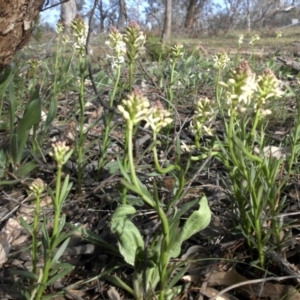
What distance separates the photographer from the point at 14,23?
159 cm

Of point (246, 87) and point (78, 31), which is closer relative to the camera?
point (246, 87)

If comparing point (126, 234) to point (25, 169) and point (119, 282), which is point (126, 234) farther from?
point (25, 169)

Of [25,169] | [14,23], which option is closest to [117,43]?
[14,23]

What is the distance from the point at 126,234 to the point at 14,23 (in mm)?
944

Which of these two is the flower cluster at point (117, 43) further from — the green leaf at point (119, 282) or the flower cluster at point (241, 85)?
the green leaf at point (119, 282)

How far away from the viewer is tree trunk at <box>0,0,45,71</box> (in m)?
1.54

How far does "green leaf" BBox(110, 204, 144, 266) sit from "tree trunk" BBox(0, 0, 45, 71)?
2.88 feet

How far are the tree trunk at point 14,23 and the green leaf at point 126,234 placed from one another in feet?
2.88

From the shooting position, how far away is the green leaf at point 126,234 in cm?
110

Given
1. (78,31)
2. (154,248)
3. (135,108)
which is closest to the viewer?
(135,108)

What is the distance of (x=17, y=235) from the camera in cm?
141

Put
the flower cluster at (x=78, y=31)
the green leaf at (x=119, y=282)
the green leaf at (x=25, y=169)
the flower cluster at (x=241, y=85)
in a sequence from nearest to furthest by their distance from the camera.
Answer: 1. the flower cluster at (x=241, y=85)
2. the green leaf at (x=119, y=282)
3. the green leaf at (x=25, y=169)
4. the flower cluster at (x=78, y=31)

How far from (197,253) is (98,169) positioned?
2.23 feet

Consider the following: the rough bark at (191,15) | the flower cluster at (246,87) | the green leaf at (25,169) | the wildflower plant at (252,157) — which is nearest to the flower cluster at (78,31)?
the green leaf at (25,169)
